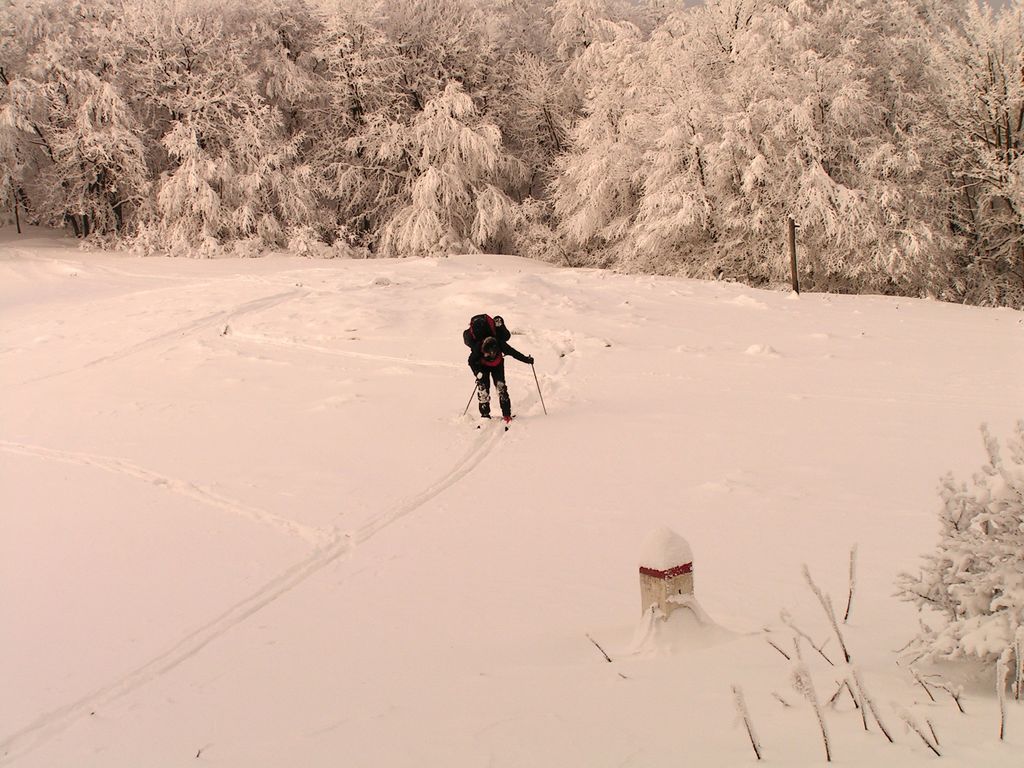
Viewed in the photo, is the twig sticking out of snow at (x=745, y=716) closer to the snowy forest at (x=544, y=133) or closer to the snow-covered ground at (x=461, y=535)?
the snow-covered ground at (x=461, y=535)

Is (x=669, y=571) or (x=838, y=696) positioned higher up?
(x=669, y=571)

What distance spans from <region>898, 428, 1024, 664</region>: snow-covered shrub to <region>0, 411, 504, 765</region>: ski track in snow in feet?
13.8

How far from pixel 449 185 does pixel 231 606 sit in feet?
90.1

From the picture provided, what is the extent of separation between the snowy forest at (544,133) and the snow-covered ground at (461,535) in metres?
10.5

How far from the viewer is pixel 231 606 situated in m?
5.70

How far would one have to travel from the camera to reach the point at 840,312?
63.7 feet

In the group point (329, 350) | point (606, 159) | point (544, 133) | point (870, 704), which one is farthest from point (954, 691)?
point (544, 133)

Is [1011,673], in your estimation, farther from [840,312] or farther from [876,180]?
[876,180]

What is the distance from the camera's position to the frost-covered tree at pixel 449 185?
102ft

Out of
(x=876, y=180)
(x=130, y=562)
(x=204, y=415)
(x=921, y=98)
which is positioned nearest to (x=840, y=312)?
(x=876, y=180)

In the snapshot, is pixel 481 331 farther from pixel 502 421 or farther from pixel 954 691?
pixel 954 691

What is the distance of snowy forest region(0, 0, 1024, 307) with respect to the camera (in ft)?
84.4

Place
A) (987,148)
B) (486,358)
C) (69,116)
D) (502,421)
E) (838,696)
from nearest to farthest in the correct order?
(838,696)
(486,358)
(502,421)
(987,148)
(69,116)

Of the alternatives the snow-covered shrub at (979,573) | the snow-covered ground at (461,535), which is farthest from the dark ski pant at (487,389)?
the snow-covered shrub at (979,573)
